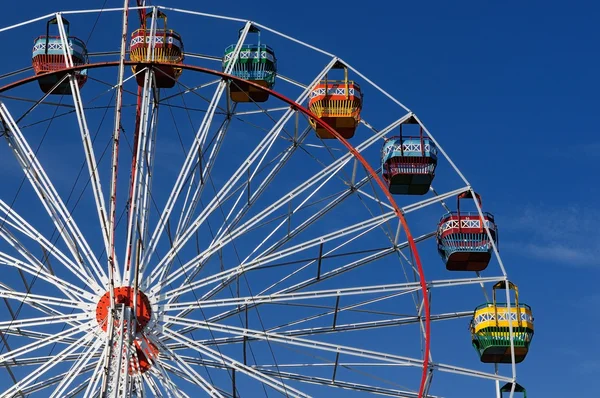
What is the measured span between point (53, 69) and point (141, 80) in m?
1.85

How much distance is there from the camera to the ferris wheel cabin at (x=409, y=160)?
110 feet

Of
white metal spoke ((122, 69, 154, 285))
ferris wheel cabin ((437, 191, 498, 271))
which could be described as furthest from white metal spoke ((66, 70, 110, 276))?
ferris wheel cabin ((437, 191, 498, 271))

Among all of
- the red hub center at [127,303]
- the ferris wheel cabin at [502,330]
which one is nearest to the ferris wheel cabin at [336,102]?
the ferris wheel cabin at [502,330]

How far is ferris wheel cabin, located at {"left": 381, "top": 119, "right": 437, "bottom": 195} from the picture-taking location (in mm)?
33562

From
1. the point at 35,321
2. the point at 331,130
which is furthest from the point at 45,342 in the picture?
the point at 331,130

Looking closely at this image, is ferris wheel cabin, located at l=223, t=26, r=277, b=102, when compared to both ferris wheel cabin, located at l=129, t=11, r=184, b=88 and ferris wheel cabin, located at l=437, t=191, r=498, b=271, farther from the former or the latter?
ferris wheel cabin, located at l=437, t=191, r=498, b=271

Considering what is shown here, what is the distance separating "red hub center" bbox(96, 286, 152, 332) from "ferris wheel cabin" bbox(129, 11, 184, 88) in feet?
16.6

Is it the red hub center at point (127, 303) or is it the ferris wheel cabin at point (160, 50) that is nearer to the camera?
the red hub center at point (127, 303)

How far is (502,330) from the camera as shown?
1246 inches

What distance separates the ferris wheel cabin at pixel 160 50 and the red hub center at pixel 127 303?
506 centimetres

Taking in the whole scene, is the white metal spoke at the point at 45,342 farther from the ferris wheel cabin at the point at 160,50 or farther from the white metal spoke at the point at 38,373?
the ferris wheel cabin at the point at 160,50

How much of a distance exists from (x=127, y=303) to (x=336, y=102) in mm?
7061

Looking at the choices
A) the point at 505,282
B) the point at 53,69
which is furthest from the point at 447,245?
the point at 53,69

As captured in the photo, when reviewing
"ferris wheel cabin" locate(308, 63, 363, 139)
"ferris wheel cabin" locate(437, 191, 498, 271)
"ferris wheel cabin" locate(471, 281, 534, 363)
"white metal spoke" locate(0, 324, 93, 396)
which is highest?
"ferris wheel cabin" locate(308, 63, 363, 139)
